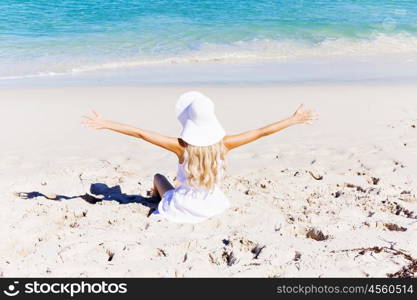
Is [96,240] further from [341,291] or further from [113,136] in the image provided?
[113,136]

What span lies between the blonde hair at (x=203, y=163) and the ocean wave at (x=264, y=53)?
7.70 meters

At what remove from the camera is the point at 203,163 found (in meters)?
3.66

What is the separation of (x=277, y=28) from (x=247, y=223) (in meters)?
12.3

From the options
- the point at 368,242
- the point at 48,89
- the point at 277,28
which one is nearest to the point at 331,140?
the point at 368,242

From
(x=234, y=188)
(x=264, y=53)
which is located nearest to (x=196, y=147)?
(x=234, y=188)

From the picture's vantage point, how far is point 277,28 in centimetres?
1517

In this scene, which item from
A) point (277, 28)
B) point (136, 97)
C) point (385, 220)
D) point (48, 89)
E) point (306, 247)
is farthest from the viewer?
point (277, 28)

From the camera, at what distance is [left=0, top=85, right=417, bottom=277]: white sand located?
3254 mm

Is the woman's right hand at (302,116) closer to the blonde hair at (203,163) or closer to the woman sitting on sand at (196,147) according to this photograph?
the woman sitting on sand at (196,147)

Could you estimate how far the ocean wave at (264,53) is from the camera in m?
11.2

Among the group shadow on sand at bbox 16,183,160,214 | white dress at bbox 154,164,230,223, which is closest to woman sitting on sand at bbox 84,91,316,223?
white dress at bbox 154,164,230,223

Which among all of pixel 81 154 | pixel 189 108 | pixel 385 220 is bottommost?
pixel 81 154

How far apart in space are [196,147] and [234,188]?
126 cm

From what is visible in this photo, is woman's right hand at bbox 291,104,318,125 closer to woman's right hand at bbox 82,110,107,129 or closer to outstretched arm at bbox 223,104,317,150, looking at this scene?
outstretched arm at bbox 223,104,317,150
